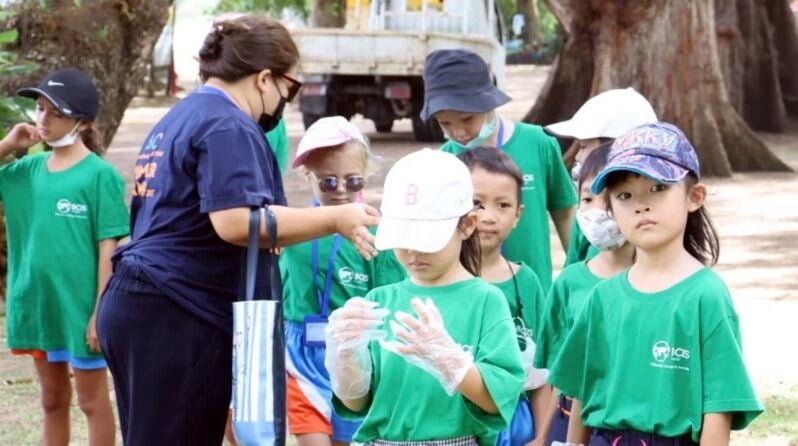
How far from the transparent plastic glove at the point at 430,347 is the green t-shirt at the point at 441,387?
184 mm

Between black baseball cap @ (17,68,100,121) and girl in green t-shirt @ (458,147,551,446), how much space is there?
1.76 m

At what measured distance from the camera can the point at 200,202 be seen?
4.24 m

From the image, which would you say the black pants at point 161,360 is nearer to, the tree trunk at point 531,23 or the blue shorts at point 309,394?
the blue shorts at point 309,394

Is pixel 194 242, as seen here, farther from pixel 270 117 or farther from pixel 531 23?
pixel 531 23

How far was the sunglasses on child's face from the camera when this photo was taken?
17.2 feet

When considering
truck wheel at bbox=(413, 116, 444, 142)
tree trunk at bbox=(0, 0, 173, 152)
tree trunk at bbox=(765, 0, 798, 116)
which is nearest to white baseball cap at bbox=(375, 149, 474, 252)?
tree trunk at bbox=(0, 0, 173, 152)

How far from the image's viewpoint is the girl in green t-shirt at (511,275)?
4938mm

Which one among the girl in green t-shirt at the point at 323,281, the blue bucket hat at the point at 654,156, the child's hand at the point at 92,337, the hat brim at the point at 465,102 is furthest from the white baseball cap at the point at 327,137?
the blue bucket hat at the point at 654,156

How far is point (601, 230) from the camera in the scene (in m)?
4.66

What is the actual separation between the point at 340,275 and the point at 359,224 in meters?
1.17

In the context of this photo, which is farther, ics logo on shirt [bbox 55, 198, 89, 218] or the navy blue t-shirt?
ics logo on shirt [bbox 55, 198, 89, 218]

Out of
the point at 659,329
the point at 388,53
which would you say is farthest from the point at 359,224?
the point at 388,53

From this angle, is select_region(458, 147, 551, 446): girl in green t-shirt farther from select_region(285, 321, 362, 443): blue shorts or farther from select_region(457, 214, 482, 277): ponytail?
select_region(285, 321, 362, 443): blue shorts

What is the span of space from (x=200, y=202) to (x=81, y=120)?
6.54ft
